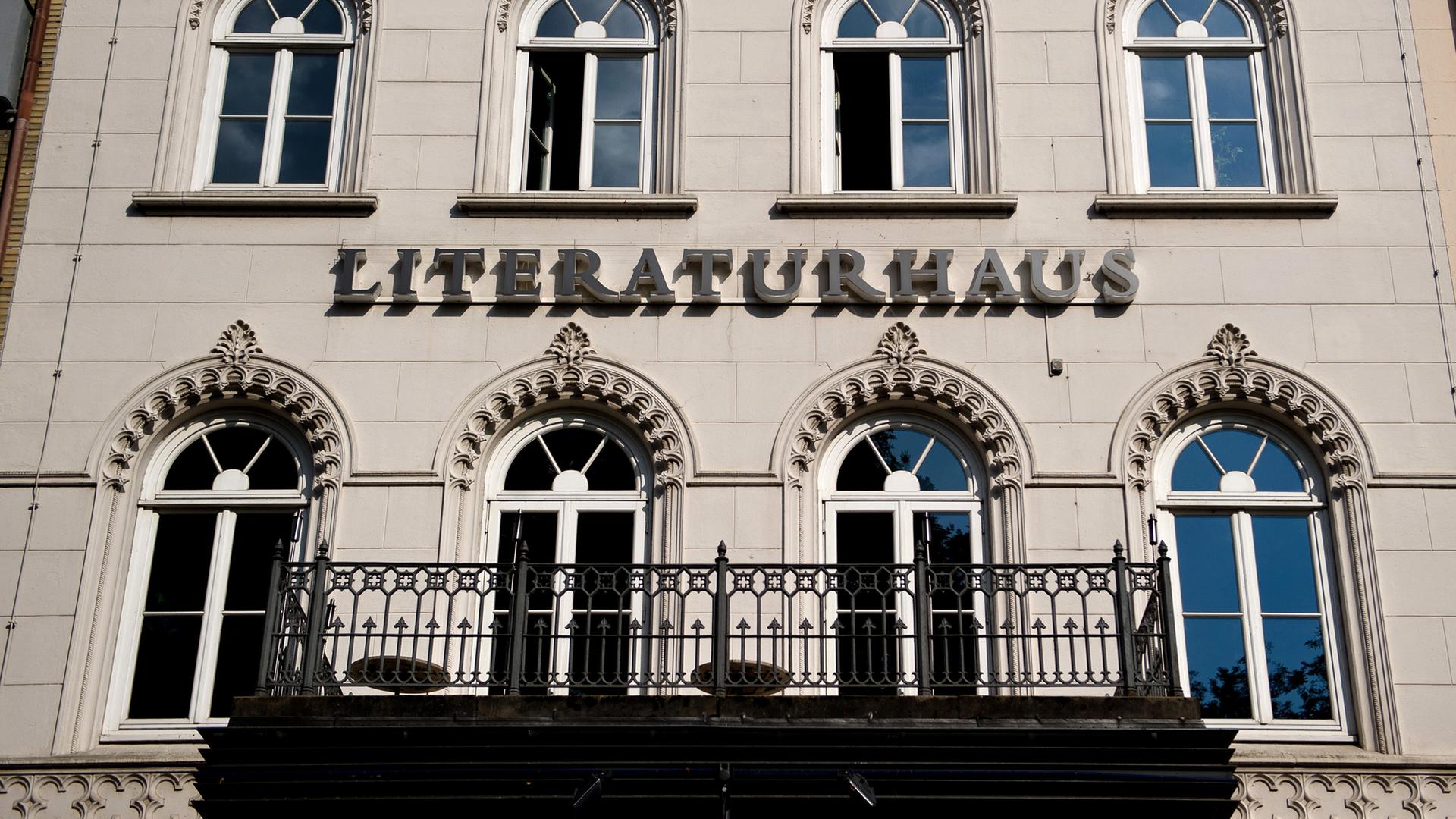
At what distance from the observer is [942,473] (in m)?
14.5

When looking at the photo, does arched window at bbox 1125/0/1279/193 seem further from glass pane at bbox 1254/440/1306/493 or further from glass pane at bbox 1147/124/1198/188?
glass pane at bbox 1254/440/1306/493

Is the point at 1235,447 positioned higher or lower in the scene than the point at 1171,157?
lower

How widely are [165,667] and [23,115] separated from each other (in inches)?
224

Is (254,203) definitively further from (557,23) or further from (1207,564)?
(1207,564)

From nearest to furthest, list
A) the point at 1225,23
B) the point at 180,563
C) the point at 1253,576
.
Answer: the point at 1253,576 < the point at 180,563 < the point at 1225,23

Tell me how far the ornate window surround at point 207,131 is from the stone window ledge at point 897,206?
13.6ft

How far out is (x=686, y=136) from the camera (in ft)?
51.2

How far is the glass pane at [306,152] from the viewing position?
1579 centimetres

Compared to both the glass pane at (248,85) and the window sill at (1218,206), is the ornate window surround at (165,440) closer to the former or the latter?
the glass pane at (248,85)

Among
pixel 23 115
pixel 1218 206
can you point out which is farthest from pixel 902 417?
pixel 23 115

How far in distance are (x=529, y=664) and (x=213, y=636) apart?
112 inches

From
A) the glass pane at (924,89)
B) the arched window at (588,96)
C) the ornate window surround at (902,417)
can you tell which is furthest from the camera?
the glass pane at (924,89)

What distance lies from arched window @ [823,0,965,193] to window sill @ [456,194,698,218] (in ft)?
5.25

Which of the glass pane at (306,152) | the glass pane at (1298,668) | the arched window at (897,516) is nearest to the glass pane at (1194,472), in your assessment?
the glass pane at (1298,668)
